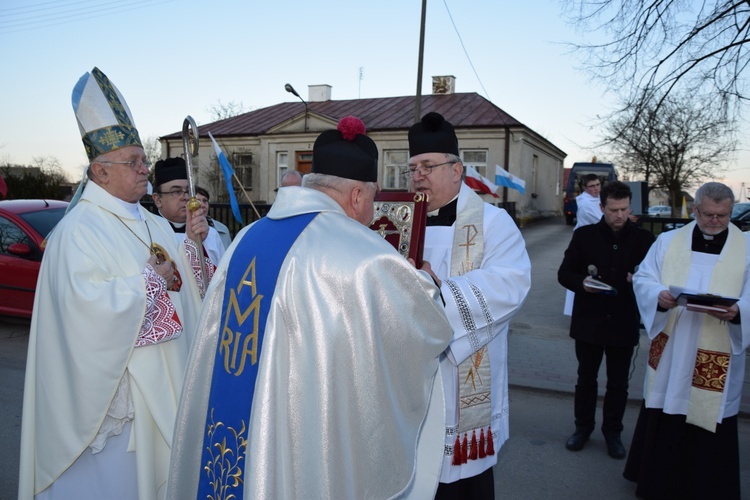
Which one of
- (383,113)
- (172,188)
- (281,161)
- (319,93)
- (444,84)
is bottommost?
(172,188)

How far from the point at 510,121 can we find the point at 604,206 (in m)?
22.9

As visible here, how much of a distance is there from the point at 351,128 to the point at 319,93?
32303 millimetres

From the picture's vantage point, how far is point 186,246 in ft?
11.7

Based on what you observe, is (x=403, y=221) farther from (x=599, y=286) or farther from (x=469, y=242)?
(x=599, y=286)

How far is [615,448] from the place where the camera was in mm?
4891

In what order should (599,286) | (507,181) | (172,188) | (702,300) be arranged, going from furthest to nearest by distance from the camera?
(507,181)
(172,188)
(599,286)
(702,300)

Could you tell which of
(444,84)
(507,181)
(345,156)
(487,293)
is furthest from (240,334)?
(444,84)

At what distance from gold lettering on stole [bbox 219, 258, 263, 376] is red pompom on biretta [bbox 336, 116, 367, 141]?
0.57 meters

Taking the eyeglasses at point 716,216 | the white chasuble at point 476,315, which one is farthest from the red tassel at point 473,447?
the eyeglasses at point 716,216

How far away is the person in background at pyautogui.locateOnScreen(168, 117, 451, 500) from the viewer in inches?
74.2

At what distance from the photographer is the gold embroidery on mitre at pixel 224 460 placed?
6.56 ft

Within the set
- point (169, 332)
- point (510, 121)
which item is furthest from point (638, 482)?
point (510, 121)

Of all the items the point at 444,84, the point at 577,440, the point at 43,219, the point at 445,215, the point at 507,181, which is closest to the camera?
the point at 445,215

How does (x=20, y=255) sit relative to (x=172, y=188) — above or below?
below
